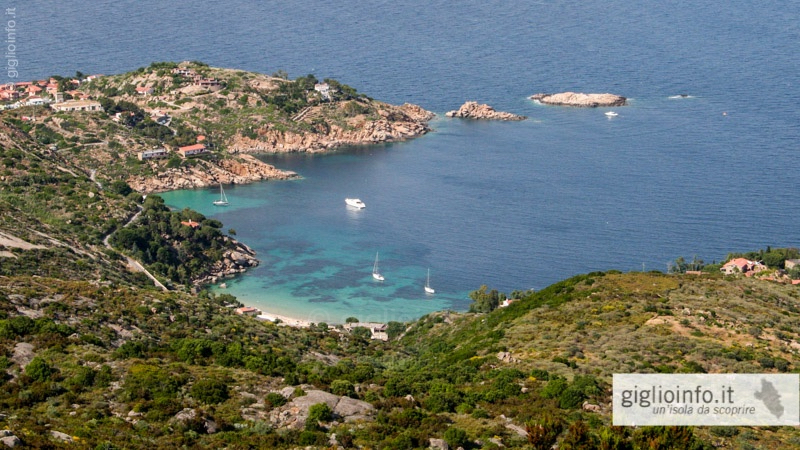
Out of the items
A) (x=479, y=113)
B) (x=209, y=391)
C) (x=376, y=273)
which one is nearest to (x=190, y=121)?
(x=479, y=113)

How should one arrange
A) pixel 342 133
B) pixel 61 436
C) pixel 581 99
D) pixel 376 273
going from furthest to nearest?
pixel 581 99 → pixel 342 133 → pixel 376 273 → pixel 61 436

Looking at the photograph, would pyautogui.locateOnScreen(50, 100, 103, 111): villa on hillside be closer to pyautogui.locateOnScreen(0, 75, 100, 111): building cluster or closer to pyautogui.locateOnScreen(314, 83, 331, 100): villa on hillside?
pyautogui.locateOnScreen(0, 75, 100, 111): building cluster

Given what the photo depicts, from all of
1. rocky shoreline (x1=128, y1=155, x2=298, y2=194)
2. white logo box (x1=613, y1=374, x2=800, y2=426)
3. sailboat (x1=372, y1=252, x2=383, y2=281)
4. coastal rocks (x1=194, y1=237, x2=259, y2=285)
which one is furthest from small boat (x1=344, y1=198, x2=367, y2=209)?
white logo box (x1=613, y1=374, x2=800, y2=426)

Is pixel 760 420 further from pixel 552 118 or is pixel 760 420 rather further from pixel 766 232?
pixel 552 118

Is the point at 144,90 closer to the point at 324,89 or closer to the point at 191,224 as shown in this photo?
the point at 324,89

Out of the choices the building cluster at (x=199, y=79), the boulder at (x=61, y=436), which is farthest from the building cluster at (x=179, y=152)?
the boulder at (x=61, y=436)
